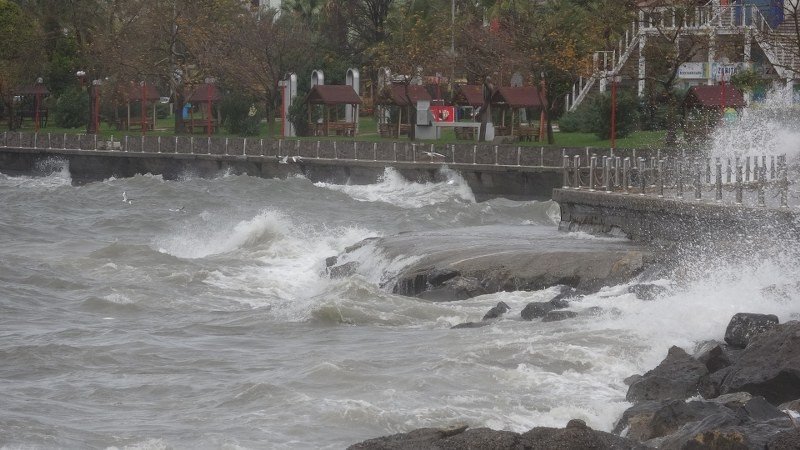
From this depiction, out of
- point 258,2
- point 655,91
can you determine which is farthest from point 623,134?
point 258,2

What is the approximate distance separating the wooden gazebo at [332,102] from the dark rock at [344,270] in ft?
126

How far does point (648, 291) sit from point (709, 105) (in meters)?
29.4

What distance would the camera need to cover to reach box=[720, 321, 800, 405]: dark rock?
44.6 ft

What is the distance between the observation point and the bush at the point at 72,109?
253 feet

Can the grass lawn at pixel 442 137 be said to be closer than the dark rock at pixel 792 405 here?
No

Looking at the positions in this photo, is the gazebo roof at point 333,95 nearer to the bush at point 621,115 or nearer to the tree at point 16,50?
the bush at point 621,115

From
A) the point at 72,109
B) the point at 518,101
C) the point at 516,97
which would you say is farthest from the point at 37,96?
the point at 518,101

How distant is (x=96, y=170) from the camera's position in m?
61.5

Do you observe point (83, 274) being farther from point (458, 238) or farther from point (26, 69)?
point (26, 69)

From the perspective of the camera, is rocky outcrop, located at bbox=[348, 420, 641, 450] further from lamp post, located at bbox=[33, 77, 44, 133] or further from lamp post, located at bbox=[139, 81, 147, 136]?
lamp post, located at bbox=[33, 77, 44, 133]

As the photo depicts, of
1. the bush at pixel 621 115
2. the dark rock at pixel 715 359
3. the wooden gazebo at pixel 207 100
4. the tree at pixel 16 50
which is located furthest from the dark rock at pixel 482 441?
the tree at pixel 16 50

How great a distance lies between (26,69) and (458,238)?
5644 cm

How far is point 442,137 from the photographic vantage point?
63.6 metres

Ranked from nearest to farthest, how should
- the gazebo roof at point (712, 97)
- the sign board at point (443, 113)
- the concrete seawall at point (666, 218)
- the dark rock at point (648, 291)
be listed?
1. the dark rock at point (648, 291)
2. the concrete seawall at point (666, 218)
3. the gazebo roof at point (712, 97)
4. the sign board at point (443, 113)
